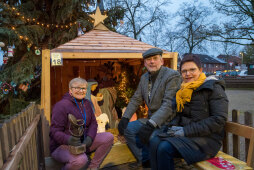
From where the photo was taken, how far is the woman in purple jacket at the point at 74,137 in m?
2.46

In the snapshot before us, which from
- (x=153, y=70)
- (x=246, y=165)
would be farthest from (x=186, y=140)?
(x=153, y=70)

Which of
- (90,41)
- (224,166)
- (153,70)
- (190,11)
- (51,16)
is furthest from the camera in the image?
(190,11)

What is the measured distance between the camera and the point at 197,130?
213cm

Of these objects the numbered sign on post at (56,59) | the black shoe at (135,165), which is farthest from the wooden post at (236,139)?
the numbered sign on post at (56,59)

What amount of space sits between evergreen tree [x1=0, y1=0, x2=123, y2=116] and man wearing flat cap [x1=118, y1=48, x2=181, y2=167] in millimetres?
4657

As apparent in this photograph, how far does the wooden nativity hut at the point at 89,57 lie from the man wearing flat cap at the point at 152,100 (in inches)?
42.4

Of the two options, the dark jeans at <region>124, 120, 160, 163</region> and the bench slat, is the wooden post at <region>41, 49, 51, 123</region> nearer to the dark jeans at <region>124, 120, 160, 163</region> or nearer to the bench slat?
the dark jeans at <region>124, 120, 160, 163</region>

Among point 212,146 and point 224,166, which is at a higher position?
point 212,146

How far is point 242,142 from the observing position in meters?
4.54

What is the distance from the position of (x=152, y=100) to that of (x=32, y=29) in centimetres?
610

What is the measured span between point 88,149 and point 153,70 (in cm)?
165

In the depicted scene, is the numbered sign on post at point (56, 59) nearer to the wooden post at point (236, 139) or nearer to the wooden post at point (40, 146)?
the wooden post at point (40, 146)

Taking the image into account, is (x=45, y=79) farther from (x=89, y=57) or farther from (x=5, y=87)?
(x=5, y=87)

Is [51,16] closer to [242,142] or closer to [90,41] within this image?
[90,41]
